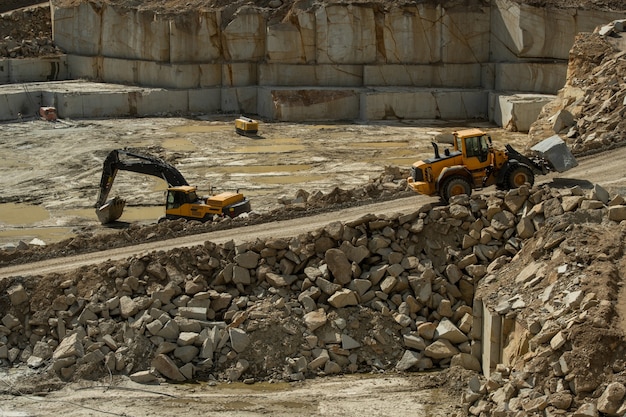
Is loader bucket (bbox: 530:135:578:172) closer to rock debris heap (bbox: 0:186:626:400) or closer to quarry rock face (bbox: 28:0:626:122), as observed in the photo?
rock debris heap (bbox: 0:186:626:400)

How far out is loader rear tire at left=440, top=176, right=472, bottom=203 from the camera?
17688mm

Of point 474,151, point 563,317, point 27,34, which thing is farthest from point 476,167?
point 27,34

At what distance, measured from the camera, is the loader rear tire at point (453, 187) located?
1769 centimetres

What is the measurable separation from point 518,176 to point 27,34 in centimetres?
3187

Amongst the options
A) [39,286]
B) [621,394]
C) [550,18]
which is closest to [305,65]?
[550,18]

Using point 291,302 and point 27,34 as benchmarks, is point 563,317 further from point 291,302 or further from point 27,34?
point 27,34

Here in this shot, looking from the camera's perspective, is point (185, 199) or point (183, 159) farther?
point (183, 159)

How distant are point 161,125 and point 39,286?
20.3 meters

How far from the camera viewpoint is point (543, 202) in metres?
16.2

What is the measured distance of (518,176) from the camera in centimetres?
1794

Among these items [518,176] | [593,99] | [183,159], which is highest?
[593,99]

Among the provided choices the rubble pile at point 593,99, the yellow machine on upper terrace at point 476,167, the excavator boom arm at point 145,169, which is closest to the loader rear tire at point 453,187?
the yellow machine on upper terrace at point 476,167

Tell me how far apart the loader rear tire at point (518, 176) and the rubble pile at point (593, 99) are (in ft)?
9.49

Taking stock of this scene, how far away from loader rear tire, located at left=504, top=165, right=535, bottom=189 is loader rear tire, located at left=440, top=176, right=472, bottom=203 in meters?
0.77
